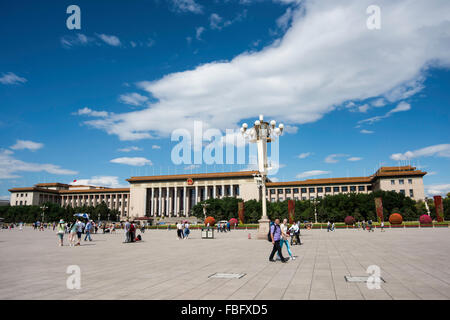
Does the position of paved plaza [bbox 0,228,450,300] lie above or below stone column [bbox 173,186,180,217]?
below

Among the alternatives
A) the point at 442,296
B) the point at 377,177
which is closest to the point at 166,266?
the point at 442,296

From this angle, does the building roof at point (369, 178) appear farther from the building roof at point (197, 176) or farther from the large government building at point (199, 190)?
the building roof at point (197, 176)

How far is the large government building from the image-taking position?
95.7 m

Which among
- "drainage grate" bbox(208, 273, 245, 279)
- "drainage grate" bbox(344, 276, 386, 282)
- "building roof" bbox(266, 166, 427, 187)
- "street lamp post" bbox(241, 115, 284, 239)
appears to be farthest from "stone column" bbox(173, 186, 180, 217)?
"drainage grate" bbox(344, 276, 386, 282)

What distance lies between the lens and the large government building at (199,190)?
9569 centimetres

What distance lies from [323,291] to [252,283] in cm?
186

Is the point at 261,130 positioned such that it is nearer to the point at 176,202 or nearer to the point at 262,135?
the point at 262,135

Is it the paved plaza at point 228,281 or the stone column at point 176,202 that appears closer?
the paved plaza at point 228,281

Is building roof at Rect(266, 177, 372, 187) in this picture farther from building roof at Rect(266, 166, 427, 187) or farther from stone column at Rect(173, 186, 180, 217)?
stone column at Rect(173, 186, 180, 217)

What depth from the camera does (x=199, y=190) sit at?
12288 cm

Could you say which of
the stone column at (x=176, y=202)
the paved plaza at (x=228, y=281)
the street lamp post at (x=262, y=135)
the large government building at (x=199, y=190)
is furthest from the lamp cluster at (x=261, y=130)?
the stone column at (x=176, y=202)

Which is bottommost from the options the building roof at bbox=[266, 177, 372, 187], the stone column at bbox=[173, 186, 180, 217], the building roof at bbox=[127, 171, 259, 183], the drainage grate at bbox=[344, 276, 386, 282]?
the drainage grate at bbox=[344, 276, 386, 282]
